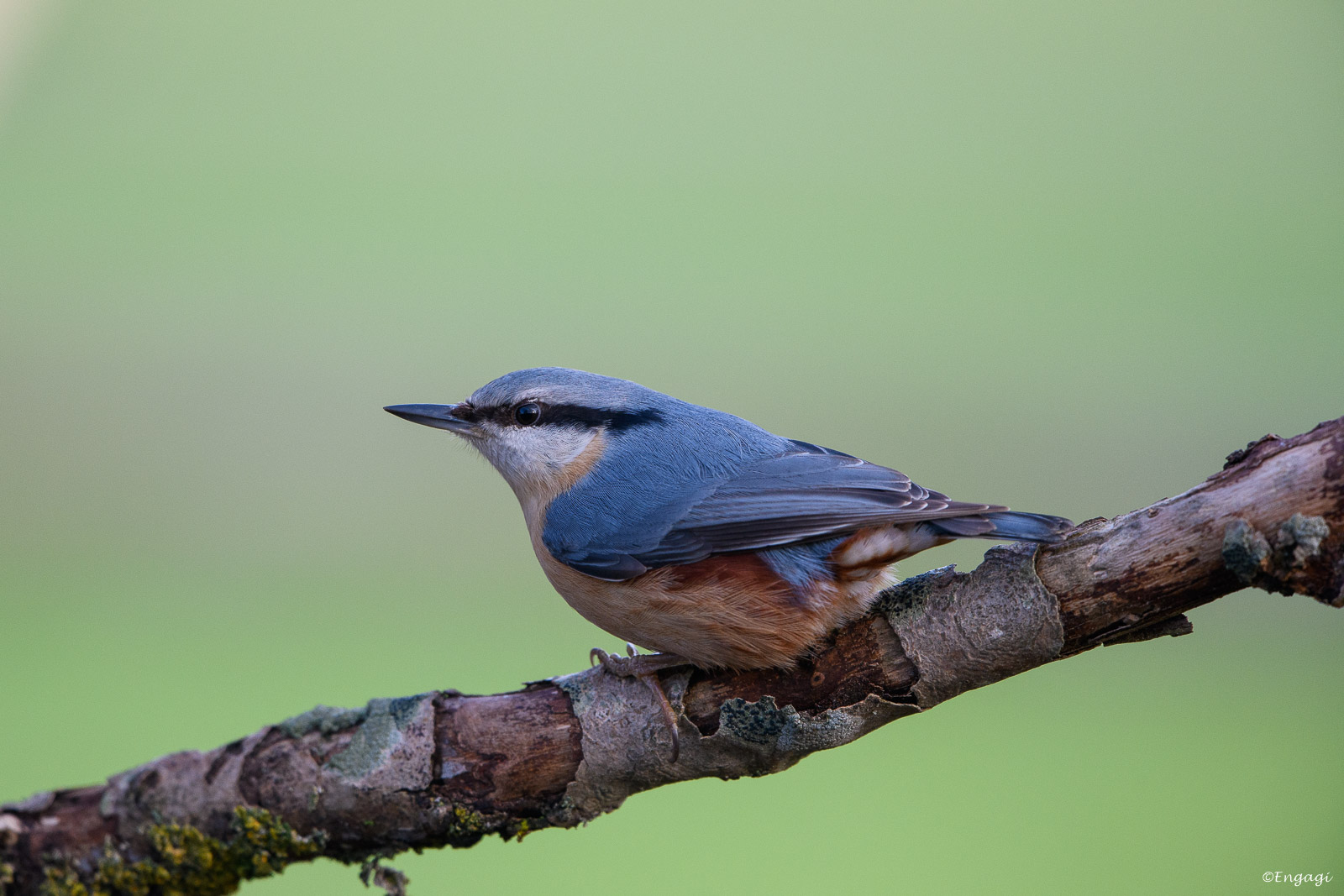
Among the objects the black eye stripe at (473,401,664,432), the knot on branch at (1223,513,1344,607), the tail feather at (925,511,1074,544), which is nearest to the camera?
the knot on branch at (1223,513,1344,607)

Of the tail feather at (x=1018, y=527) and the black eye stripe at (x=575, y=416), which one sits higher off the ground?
the black eye stripe at (x=575, y=416)

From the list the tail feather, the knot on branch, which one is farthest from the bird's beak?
the knot on branch

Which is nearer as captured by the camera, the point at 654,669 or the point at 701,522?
the point at 654,669

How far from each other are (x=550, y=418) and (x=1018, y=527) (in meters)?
1.42

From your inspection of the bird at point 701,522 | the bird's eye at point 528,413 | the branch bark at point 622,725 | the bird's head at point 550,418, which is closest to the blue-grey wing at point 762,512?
the bird at point 701,522

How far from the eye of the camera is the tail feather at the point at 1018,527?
1982 mm

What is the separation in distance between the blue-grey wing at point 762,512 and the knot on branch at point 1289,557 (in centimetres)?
51

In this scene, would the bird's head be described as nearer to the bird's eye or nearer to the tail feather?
the bird's eye

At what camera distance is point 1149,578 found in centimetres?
188

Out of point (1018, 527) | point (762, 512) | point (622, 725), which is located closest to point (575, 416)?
point (762, 512)

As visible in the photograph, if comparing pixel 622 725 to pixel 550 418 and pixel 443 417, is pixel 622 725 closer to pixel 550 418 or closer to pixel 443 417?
pixel 550 418

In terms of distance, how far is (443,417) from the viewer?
2885 millimetres

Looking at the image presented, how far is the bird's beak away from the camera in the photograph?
288 centimetres

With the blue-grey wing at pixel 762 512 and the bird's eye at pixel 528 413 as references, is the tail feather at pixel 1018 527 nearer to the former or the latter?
the blue-grey wing at pixel 762 512
